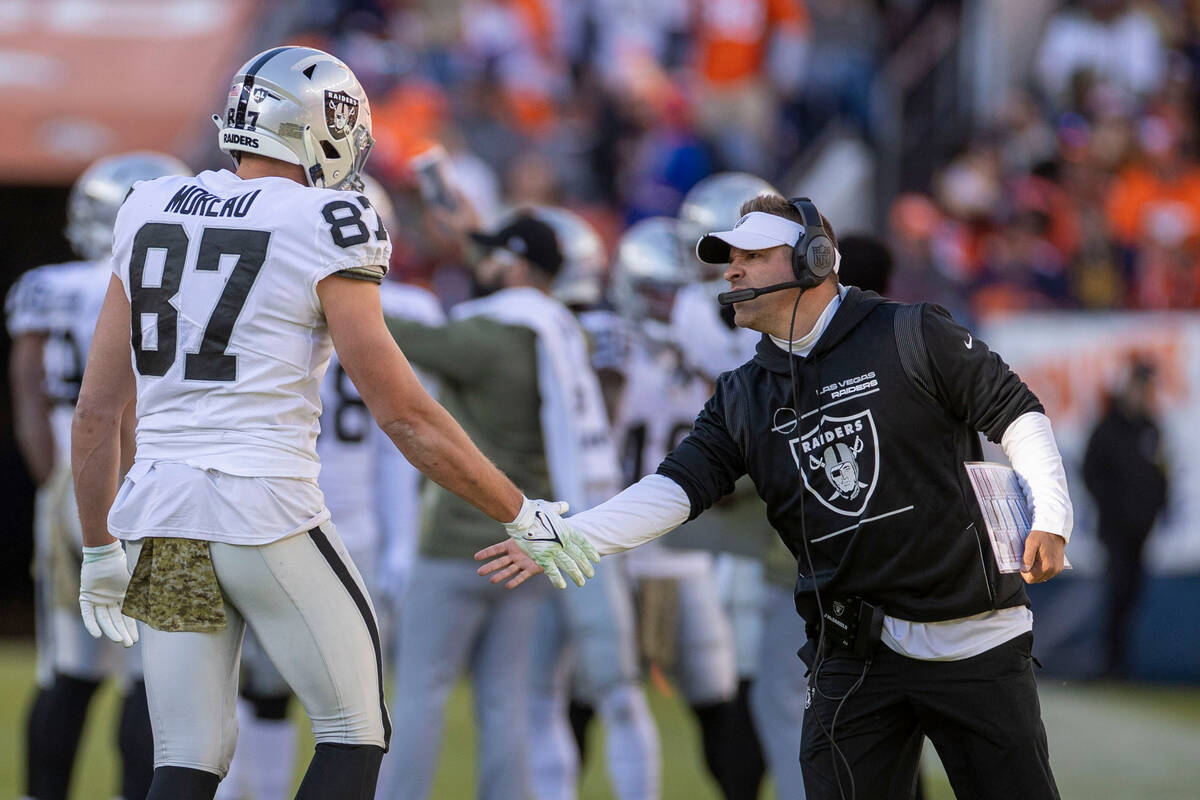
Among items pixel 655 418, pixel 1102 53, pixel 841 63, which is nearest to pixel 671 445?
pixel 655 418

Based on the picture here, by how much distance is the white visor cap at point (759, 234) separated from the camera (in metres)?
3.49

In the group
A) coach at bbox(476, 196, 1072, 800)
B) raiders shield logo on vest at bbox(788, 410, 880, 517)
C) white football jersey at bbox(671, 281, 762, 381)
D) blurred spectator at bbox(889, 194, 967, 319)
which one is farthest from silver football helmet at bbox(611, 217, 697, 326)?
blurred spectator at bbox(889, 194, 967, 319)

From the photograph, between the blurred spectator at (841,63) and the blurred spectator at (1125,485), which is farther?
the blurred spectator at (841,63)

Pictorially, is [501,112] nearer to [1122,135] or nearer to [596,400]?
[1122,135]

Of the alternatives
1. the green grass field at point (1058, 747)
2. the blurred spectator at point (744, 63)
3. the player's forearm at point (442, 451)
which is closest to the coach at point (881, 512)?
the player's forearm at point (442, 451)

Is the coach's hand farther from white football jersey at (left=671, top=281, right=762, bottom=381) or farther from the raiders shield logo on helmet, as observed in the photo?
white football jersey at (left=671, top=281, right=762, bottom=381)

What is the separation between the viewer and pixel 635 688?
5586mm

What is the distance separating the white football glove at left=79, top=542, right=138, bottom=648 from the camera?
359cm

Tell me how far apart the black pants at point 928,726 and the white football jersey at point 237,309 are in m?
1.29

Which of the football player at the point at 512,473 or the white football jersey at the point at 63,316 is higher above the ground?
the white football jersey at the point at 63,316

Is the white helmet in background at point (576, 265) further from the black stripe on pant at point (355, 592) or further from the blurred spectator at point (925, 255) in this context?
the blurred spectator at point (925, 255)

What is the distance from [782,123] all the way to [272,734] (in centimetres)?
818

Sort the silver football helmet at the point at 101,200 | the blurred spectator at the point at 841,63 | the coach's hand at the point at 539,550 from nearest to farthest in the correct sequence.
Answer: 1. the coach's hand at the point at 539,550
2. the silver football helmet at the point at 101,200
3. the blurred spectator at the point at 841,63

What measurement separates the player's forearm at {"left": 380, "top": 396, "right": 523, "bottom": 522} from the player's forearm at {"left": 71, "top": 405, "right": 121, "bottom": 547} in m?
0.68
